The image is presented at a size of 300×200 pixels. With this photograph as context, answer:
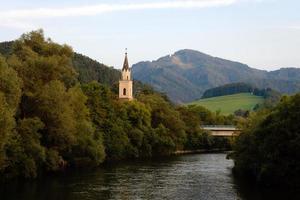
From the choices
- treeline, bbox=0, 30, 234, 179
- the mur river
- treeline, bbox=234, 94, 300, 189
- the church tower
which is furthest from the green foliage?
the church tower

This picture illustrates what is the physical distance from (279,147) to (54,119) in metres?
31.9

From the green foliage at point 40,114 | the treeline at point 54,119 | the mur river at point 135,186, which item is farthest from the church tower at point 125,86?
the mur river at point 135,186

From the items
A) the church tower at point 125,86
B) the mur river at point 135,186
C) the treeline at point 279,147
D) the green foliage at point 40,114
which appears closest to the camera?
the mur river at point 135,186

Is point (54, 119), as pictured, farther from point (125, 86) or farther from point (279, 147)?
point (125, 86)

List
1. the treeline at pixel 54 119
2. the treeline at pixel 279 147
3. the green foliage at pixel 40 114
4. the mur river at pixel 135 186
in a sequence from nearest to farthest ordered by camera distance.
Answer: the mur river at pixel 135 186
the treeline at pixel 279 147
the green foliage at pixel 40 114
the treeline at pixel 54 119

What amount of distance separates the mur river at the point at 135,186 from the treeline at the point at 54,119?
156 inches

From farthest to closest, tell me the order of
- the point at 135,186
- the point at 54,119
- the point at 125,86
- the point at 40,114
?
the point at 125,86 < the point at 54,119 < the point at 40,114 < the point at 135,186

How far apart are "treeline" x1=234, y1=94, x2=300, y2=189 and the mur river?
3258 mm

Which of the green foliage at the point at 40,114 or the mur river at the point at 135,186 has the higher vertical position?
the green foliage at the point at 40,114

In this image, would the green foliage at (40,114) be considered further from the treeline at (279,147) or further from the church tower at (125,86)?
the church tower at (125,86)

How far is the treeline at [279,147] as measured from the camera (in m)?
63.6

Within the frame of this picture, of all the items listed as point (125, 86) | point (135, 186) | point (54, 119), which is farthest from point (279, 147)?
point (125, 86)

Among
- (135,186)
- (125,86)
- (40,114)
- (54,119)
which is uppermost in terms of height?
(125,86)

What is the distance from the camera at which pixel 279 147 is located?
213 feet
